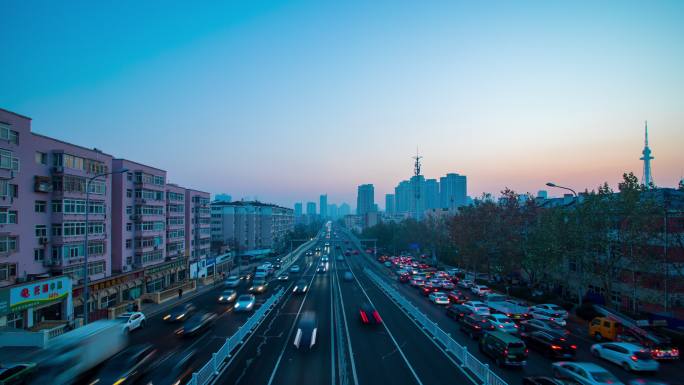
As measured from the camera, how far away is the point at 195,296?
44.5 meters

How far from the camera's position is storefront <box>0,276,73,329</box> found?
2445 centimetres

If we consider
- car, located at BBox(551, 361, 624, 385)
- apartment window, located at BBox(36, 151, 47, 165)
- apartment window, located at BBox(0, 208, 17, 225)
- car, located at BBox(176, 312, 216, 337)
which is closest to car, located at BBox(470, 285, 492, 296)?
car, located at BBox(551, 361, 624, 385)

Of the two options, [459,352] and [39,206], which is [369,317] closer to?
[459,352]

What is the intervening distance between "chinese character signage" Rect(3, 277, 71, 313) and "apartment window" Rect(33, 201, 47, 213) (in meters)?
5.73

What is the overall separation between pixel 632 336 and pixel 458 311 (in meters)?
11.2

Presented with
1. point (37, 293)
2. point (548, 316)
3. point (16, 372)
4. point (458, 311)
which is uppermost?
point (37, 293)

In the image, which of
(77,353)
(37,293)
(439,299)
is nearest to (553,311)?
(439,299)

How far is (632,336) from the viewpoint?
2233cm

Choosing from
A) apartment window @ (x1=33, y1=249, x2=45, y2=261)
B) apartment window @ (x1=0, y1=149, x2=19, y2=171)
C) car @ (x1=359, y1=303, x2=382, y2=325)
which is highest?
apartment window @ (x1=0, y1=149, x2=19, y2=171)

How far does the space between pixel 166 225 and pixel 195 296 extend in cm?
1323

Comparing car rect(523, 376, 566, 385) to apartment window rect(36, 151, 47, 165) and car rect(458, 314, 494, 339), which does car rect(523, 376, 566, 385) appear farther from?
apartment window rect(36, 151, 47, 165)

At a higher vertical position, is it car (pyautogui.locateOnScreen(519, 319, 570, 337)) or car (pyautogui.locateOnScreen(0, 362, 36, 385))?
car (pyautogui.locateOnScreen(0, 362, 36, 385))

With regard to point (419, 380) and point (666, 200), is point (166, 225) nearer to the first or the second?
point (419, 380)

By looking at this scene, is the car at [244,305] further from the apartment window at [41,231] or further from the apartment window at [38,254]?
the apartment window at [41,231]
